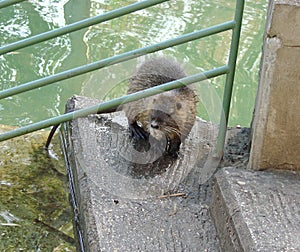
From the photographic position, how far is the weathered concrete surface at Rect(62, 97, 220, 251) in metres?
2.67

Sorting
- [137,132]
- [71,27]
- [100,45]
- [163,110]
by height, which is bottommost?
[100,45]

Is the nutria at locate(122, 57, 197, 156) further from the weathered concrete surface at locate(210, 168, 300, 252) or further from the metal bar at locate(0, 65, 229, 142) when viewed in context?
the weathered concrete surface at locate(210, 168, 300, 252)

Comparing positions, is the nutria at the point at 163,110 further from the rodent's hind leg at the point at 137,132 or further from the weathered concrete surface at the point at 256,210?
the weathered concrete surface at the point at 256,210

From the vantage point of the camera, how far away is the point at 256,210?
2.46 m

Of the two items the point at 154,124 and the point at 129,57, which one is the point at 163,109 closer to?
the point at 154,124

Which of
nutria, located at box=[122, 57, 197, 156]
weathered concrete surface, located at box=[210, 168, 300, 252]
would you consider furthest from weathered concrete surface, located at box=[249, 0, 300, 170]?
nutria, located at box=[122, 57, 197, 156]

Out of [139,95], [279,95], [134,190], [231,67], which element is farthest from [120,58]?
[279,95]

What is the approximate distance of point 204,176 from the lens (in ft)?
10.2

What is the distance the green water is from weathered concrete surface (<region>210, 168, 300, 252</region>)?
1.98m

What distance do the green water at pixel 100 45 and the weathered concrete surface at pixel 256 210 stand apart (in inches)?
77.9

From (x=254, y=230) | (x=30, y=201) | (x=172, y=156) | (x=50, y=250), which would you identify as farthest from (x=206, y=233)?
(x=30, y=201)

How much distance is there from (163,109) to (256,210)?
1.16 meters

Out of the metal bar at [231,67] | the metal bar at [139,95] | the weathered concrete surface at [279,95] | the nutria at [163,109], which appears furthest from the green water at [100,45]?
the weathered concrete surface at [279,95]

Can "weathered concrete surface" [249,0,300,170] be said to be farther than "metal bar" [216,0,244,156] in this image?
No
